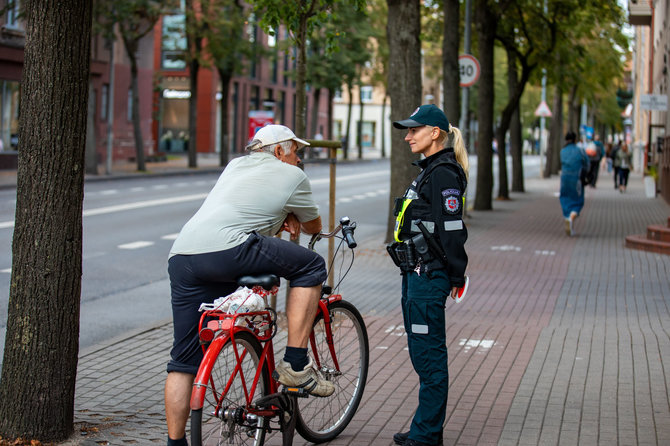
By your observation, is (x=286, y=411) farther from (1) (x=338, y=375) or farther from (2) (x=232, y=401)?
(1) (x=338, y=375)

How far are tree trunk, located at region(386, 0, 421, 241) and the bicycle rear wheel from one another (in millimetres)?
10425

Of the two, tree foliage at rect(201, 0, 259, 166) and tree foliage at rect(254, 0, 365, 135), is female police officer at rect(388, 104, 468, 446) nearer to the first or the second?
tree foliage at rect(254, 0, 365, 135)

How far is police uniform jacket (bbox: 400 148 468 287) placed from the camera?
510 centimetres

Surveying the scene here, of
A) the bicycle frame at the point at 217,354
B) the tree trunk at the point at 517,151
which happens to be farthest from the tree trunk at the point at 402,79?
the tree trunk at the point at 517,151

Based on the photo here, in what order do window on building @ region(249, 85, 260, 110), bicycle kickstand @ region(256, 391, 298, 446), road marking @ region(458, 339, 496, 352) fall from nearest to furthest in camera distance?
bicycle kickstand @ region(256, 391, 298, 446) → road marking @ region(458, 339, 496, 352) → window on building @ region(249, 85, 260, 110)

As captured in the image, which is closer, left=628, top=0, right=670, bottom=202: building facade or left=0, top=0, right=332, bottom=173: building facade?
left=628, top=0, right=670, bottom=202: building facade

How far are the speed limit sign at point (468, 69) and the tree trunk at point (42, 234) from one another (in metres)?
15.9

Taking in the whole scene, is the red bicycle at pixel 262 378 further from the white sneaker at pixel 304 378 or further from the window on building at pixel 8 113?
the window on building at pixel 8 113

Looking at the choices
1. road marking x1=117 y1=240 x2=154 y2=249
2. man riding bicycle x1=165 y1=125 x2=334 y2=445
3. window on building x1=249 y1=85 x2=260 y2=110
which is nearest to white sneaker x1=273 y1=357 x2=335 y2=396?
man riding bicycle x1=165 y1=125 x2=334 y2=445

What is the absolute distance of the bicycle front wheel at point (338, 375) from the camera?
5.38m

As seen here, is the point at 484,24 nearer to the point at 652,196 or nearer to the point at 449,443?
the point at 652,196

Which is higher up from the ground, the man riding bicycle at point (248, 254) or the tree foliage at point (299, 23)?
the tree foliage at point (299, 23)

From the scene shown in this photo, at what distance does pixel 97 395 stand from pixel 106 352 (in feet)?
4.68

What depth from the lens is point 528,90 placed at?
8444cm
